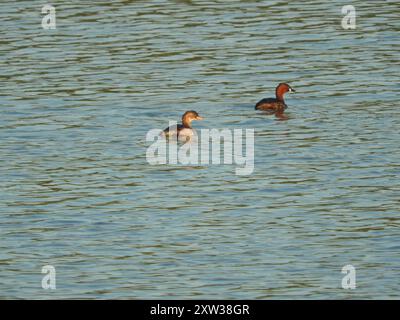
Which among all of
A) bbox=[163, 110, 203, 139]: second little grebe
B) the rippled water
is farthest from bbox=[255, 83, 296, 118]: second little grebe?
bbox=[163, 110, 203, 139]: second little grebe

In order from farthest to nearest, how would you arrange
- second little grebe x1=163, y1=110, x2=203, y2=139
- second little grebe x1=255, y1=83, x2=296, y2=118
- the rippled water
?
second little grebe x1=255, y1=83, x2=296, y2=118, second little grebe x1=163, y1=110, x2=203, y2=139, the rippled water

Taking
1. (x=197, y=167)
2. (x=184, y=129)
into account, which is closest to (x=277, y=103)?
(x=184, y=129)

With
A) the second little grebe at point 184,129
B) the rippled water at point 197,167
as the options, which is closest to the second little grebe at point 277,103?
the rippled water at point 197,167

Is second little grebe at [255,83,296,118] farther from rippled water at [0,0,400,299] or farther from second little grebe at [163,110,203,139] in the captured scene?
second little grebe at [163,110,203,139]

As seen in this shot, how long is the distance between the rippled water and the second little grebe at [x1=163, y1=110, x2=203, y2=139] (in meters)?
0.54

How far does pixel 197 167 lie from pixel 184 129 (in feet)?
6.15

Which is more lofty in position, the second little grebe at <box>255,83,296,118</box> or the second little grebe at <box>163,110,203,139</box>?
the second little grebe at <box>255,83,296,118</box>

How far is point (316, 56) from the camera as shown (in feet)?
85.6

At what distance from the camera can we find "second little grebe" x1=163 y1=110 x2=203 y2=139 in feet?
69.1

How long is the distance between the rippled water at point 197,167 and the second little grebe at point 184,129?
542 millimetres

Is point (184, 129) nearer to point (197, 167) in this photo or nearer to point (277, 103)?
point (197, 167)

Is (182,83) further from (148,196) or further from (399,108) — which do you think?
(148,196)
